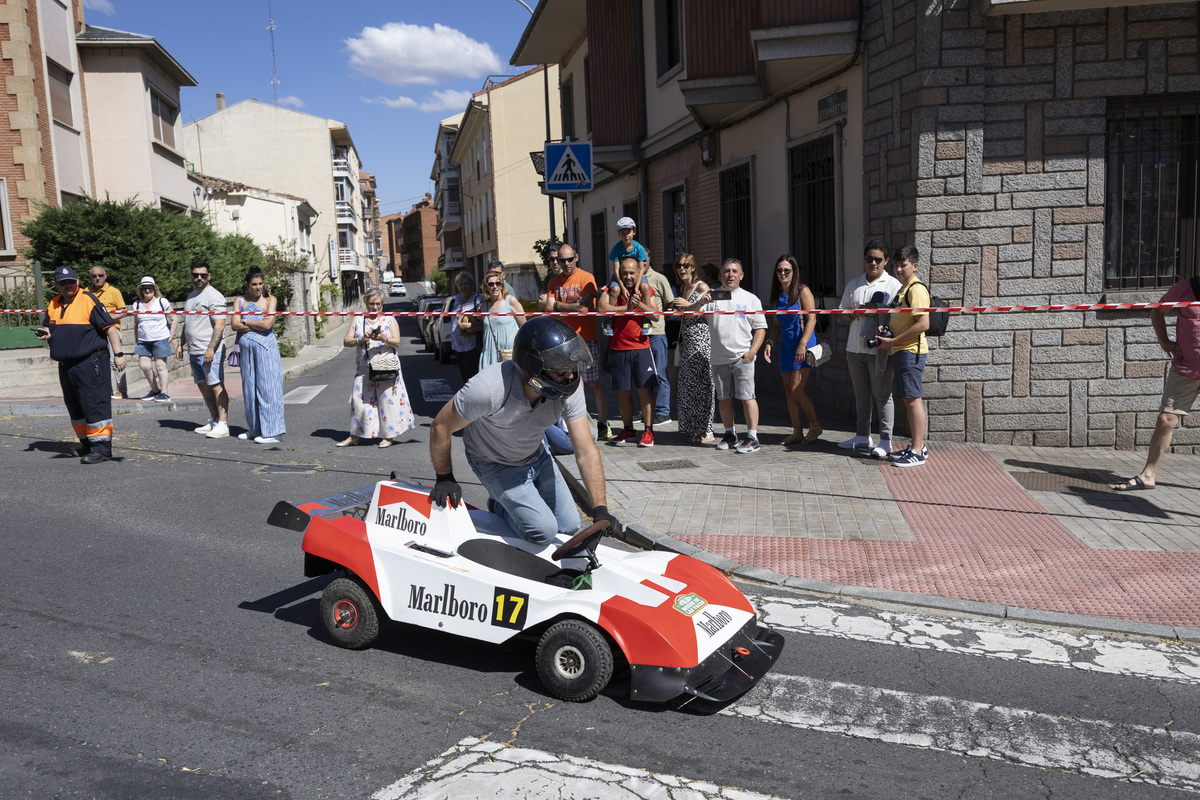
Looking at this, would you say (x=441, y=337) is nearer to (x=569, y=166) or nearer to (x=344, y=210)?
(x=569, y=166)

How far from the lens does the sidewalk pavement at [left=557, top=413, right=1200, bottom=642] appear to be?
210 inches

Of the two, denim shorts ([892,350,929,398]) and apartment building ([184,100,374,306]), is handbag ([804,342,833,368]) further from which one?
apartment building ([184,100,374,306])

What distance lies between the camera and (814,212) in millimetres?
11734

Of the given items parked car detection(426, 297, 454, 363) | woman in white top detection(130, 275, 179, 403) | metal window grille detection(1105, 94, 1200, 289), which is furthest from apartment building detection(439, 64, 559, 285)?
metal window grille detection(1105, 94, 1200, 289)

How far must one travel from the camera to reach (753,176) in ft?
43.8

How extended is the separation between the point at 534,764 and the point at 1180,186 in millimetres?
8715

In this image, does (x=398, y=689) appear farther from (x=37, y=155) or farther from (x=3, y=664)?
(x=37, y=155)

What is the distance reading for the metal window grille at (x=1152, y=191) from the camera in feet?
29.4

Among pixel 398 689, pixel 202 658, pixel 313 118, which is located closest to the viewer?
pixel 398 689

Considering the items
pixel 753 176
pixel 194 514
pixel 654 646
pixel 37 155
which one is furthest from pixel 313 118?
pixel 654 646

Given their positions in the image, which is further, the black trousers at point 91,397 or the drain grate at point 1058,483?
the black trousers at point 91,397

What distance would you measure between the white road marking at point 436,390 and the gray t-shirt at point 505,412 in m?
9.44

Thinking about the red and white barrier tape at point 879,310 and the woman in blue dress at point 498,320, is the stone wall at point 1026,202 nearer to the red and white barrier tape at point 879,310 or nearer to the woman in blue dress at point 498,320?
the red and white barrier tape at point 879,310

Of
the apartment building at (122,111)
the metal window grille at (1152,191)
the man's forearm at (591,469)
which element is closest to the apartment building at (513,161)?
the apartment building at (122,111)
